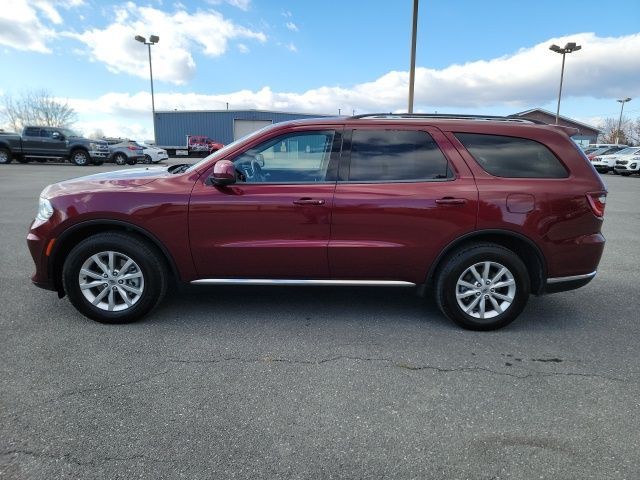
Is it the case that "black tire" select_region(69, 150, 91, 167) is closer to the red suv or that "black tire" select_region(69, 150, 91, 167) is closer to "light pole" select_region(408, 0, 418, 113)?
"light pole" select_region(408, 0, 418, 113)

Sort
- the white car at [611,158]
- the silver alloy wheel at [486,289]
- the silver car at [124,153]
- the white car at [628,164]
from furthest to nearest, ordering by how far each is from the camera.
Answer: the silver car at [124,153] < the white car at [611,158] < the white car at [628,164] < the silver alloy wheel at [486,289]

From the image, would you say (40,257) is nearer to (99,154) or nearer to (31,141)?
(99,154)

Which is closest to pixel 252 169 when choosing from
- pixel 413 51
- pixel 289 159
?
pixel 289 159

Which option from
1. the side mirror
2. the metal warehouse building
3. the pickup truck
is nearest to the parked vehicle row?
the pickup truck

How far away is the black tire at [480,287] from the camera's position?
3783 millimetres

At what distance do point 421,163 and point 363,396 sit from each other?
1956 millimetres

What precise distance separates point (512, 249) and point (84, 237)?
3.63 meters

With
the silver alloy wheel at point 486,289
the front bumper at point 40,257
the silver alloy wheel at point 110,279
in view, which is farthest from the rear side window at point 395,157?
the front bumper at point 40,257

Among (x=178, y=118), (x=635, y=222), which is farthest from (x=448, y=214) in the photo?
(x=178, y=118)

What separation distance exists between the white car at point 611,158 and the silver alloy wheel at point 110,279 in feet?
95.0

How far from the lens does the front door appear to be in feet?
12.2

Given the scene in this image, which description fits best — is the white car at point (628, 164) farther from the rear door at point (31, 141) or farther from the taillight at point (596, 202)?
the rear door at point (31, 141)

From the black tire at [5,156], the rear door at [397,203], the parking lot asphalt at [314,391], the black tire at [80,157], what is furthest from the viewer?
the black tire at [80,157]

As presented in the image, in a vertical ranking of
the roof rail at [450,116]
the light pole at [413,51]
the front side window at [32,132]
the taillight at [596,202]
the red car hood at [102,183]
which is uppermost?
the light pole at [413,51]
